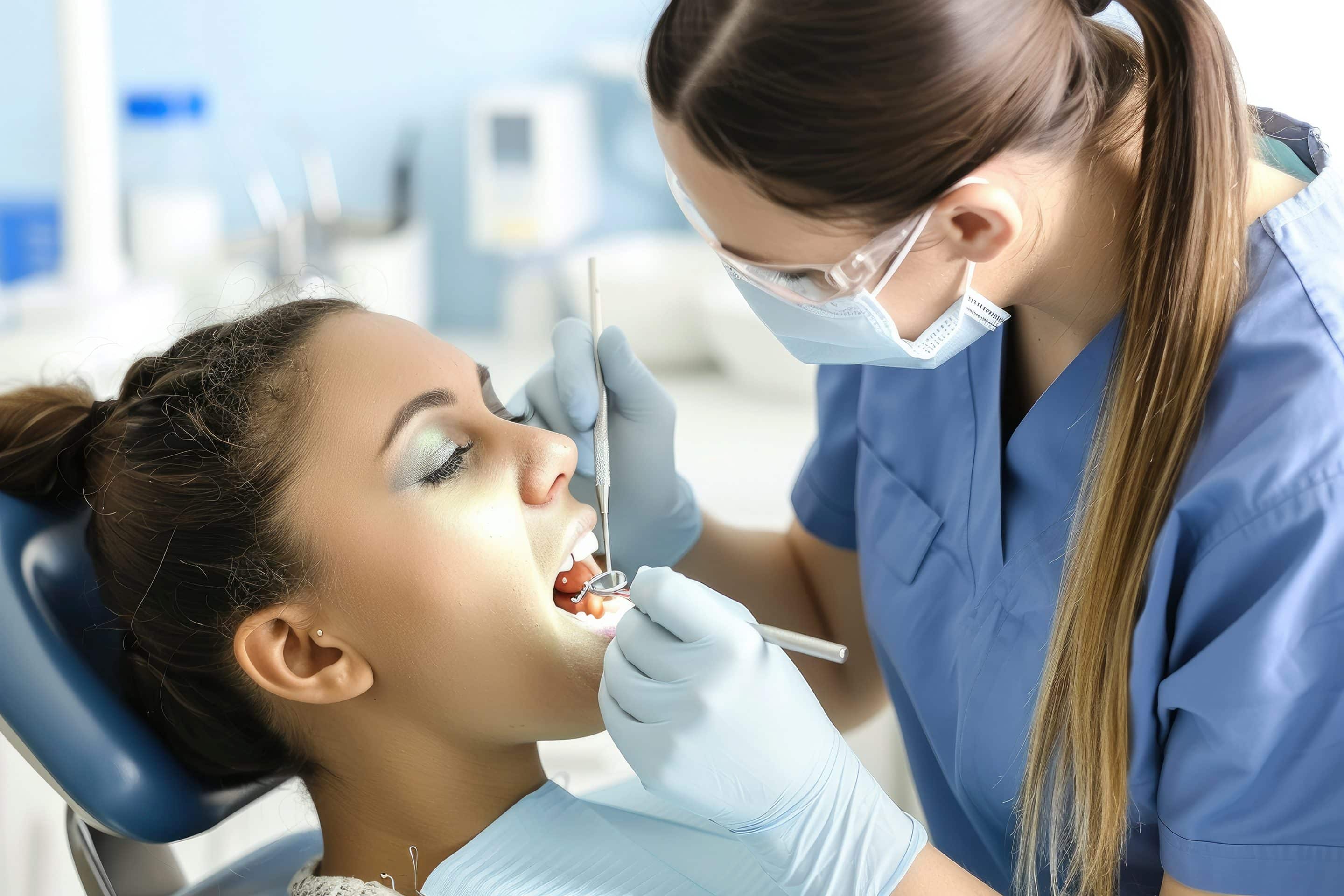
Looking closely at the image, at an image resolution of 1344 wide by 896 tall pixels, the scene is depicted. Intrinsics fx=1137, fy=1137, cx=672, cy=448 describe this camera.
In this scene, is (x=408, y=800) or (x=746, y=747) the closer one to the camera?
(x=746, y=747)

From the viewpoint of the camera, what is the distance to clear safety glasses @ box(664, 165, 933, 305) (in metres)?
0.94

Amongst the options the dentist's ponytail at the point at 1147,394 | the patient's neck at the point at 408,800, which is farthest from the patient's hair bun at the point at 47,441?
the dentist's ponytail at the point at 1147,394

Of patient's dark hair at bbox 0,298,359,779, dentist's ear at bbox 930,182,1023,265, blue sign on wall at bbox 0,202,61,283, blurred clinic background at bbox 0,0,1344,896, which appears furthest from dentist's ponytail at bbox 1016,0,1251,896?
blue sign on wall at bbox 0,202,61,283

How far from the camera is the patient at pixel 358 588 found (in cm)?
110

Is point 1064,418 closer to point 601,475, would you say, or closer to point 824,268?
point 824,268

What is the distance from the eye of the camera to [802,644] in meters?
0.95

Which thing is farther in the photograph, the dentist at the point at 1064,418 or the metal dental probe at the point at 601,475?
the metal dental probe at the point at 601,475

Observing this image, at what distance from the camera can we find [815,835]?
103 cm

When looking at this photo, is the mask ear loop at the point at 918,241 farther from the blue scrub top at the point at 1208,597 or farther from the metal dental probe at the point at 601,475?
the metal dental probe at the point at 601,475

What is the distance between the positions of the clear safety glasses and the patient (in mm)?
312

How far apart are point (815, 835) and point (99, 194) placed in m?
1.68

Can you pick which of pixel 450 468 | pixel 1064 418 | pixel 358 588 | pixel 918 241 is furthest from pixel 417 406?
pixel 1064 418

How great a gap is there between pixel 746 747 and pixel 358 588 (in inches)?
16.0

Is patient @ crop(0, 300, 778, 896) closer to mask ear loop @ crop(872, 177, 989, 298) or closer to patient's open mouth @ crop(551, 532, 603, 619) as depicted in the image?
patient's open mouth @ crop(551, 532, 603, 619)
